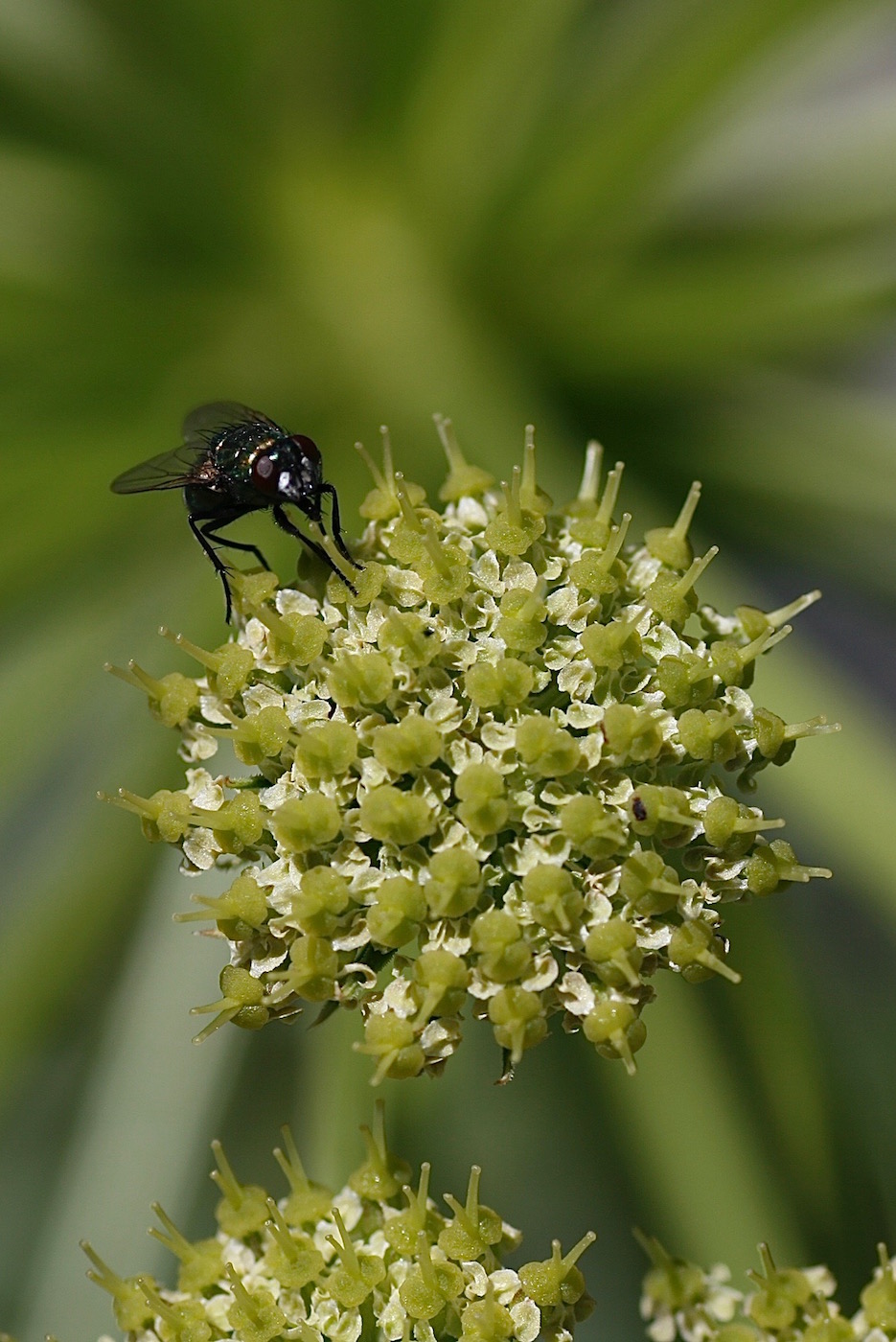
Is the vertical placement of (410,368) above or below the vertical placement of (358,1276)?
above

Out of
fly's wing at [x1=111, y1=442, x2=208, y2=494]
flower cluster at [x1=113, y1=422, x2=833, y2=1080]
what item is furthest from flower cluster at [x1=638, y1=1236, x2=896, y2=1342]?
fly's wing at [x1=111, y1=442, x2=208, y2=494]

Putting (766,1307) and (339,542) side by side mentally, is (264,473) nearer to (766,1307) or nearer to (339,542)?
(339,542)

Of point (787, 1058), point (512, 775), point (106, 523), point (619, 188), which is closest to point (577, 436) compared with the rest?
point (619, 188)

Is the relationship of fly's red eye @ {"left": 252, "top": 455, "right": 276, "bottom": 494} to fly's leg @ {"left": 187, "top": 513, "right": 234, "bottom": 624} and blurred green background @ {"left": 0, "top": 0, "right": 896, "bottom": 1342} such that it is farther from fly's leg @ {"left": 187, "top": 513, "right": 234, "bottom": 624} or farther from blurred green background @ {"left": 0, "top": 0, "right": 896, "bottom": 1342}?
blurred green background @ {"left": 0, "top": 0, "right": 896, "bottom": 1342}

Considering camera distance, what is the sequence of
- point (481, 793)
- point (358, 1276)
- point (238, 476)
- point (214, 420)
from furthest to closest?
point (214, 420), point (238, 476), point (358, 1276), point (481, 793)

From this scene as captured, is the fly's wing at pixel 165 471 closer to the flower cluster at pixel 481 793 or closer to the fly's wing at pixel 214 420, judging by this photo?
the fly's wing at pixel 214 420

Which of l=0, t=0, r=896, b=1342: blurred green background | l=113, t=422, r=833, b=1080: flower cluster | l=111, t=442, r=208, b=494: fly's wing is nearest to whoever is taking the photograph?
l=113, t=422, r=833, b=1080: flower cluster

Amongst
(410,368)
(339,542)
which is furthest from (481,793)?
(410,368)
